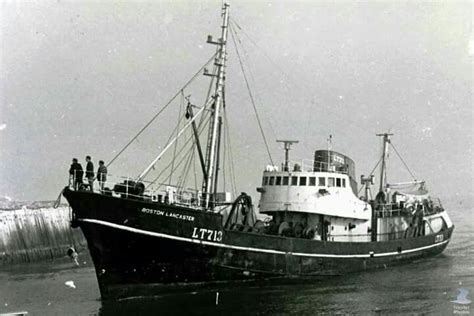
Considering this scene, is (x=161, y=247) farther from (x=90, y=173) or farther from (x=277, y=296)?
(x=277, y=296)

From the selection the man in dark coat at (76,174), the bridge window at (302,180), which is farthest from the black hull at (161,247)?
the bridge window at (302,180)

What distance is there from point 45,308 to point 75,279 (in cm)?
730

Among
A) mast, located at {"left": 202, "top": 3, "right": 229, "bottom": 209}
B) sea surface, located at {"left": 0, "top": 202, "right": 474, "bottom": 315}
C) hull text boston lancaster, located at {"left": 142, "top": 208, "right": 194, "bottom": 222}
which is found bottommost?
sea surface, located at {"left": 0, "top": 202, "right": 474, "bottom": 315}

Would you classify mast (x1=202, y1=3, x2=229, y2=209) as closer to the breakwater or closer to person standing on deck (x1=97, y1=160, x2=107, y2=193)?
person standing on deck (x1=97, y1=160, x2=107, y2=193)

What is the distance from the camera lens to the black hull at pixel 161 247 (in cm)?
2089

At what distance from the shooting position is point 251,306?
68.8ft

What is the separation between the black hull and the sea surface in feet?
2.04

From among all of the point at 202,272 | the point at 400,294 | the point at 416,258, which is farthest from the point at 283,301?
the point at 416,258

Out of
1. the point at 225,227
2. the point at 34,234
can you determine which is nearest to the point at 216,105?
the point at 225,227

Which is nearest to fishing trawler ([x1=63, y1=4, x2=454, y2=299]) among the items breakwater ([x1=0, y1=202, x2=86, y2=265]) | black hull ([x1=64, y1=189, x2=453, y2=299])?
black hull ([x1=64, y1=189, x2=453, y2=299])

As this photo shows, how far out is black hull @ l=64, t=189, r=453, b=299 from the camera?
822 inches

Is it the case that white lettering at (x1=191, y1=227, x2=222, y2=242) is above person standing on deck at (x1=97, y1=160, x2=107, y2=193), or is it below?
below

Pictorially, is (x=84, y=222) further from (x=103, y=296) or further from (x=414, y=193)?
(x=414, y=193)

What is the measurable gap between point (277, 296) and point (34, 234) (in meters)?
21.5
